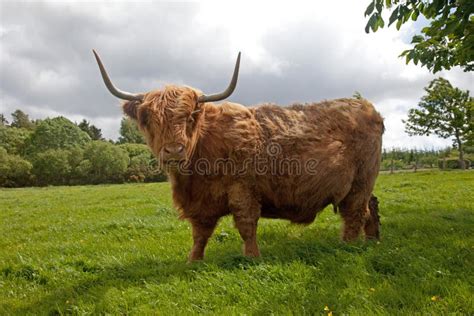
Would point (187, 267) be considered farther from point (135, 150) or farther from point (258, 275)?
point (135, 150)

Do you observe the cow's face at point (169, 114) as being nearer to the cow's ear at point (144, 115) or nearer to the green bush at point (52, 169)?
the cow's ear at point (144, 115)

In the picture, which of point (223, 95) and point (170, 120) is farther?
point (223, 95)

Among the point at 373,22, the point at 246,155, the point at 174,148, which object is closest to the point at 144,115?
the point at 174,148

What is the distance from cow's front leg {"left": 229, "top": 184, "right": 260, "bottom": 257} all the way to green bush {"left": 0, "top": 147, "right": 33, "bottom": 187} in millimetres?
51717

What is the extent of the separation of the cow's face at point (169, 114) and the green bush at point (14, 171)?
50892mm

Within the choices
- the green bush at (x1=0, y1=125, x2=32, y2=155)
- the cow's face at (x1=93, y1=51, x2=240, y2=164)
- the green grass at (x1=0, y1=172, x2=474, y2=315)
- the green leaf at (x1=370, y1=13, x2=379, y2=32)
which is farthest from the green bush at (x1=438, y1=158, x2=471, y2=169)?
the green bush at (x1=0, y1=125, x2=32, y2=155)

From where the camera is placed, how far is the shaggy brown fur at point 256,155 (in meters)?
4.91

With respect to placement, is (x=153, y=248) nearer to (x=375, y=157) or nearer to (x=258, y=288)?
(x=258, y=288)

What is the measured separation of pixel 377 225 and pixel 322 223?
224 centimetres

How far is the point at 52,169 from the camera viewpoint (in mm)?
50781

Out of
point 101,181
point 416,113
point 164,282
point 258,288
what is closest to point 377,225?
point 258,288

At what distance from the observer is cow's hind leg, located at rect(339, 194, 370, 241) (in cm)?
612

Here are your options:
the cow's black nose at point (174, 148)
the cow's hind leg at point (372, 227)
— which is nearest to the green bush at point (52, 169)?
the cow's hind leg at point (372, 227)

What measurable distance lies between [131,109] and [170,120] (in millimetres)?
877
